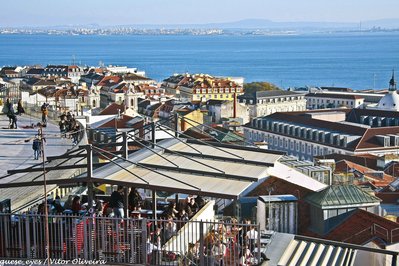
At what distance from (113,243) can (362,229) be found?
5444 mm

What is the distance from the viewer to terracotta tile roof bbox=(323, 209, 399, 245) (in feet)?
33.7

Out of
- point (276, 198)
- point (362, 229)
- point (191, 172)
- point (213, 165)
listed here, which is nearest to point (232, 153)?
point (213, 165)

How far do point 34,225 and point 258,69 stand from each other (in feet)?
386

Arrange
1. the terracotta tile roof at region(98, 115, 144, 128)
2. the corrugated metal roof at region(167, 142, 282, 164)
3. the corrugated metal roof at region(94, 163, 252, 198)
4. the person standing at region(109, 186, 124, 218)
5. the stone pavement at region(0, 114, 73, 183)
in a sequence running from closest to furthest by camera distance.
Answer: the corrugated metal roof at region(94, 163, 252, 198) → the person standing at region(109, 186, 124, 218) → the corrugated metal roof at region(167, 142, 282, 164) → the stone pavement at region(0, 114, 73, 183) → the terracotta tile roof at region(98, 115, 144, 128)

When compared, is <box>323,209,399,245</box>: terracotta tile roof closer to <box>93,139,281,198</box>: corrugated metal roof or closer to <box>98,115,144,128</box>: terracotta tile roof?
<box>93,139,281,198</box>: corrugated metal roof

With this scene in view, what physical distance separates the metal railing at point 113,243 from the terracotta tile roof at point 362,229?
15.2ft

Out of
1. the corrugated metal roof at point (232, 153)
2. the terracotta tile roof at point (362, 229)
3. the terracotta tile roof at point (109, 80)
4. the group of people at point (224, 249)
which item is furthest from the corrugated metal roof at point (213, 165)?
the terracotta tile roof at point (109, 80)

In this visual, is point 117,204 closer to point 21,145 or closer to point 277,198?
point 277,198

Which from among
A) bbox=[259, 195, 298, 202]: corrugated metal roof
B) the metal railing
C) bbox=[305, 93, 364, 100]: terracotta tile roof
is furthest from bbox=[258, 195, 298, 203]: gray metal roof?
bbox=[305, 93, 364, 100]: terracotta tile roof

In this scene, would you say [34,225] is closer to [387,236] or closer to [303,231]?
[387,236]

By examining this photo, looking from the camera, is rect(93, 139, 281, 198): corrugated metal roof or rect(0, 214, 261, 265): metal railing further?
rect(93, 139, 281, 198): corrugated metal roof

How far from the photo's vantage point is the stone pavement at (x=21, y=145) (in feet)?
34.7

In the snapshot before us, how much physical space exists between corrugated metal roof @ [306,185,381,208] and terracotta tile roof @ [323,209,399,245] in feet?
1.04

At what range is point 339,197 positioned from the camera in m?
11.4
